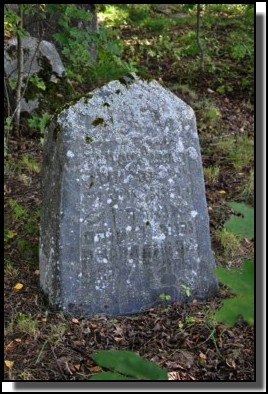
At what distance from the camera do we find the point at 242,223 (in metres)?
1.22

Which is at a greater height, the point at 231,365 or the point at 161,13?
the point at 161,13

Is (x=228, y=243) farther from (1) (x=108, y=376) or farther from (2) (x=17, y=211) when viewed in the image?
(1) (x=108, y=376)

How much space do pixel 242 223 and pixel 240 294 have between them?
162 mm

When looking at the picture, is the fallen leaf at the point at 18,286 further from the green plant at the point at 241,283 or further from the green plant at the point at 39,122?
the green plant at the point at 241,283

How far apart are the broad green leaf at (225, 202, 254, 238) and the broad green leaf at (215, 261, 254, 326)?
0.09 metres

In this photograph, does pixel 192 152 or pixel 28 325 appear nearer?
pixel 28 325

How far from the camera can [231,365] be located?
2.96m

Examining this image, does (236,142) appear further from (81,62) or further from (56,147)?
(56,147)

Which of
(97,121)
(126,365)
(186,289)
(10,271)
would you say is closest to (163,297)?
(186,289)

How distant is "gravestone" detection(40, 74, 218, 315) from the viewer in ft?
11.0

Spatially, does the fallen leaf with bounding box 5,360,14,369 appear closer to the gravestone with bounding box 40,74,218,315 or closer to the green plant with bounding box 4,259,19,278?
the gravestone with bounding box 40,74,218,315

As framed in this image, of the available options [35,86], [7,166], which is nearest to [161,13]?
[35,86]

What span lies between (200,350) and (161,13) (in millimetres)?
7146

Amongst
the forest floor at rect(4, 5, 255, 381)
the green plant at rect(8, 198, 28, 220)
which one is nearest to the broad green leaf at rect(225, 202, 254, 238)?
the forest floor at rect(4, 5, 255, 381)
